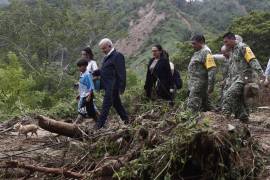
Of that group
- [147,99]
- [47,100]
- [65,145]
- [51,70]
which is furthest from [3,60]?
[65,145]

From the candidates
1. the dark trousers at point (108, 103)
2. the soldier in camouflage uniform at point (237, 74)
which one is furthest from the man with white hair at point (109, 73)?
the soldier in camouflage uniform at point (237, 74)

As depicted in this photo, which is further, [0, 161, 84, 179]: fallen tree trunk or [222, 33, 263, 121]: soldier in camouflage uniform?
[222, 33, 263, 121]: soldier in camouflage uniform

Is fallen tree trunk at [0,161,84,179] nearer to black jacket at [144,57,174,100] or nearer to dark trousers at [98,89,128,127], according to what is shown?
dark trousers at [98,89,128,127]

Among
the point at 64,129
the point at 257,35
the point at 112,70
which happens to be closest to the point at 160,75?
the point at 112,70

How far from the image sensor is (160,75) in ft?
24.7

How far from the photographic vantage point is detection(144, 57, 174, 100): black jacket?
7.49m

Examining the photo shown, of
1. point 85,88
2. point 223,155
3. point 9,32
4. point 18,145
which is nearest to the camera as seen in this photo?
point 223,155

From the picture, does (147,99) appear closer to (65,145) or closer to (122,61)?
(122,61)

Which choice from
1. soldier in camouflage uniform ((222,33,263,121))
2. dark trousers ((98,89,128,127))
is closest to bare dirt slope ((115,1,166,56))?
dark trousers ((98,89,128,127))

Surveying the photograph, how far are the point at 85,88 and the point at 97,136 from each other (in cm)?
191

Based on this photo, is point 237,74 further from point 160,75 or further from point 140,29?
point 140,29

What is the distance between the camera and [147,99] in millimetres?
7980

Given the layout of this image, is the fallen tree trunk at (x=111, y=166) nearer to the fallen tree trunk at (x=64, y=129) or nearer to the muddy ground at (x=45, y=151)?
the muddy ground at (x=45, y=151)

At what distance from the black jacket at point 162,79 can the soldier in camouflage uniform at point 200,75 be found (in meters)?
0.55
